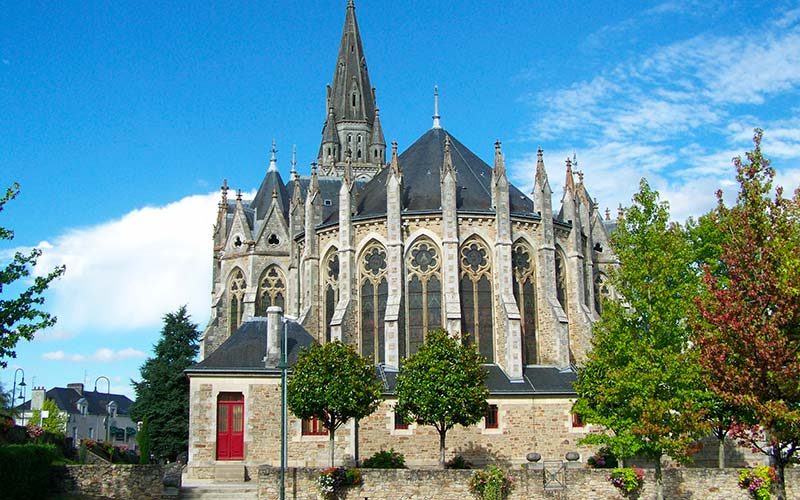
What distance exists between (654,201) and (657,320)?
3.65m

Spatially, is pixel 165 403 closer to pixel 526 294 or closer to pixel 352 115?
pixel 526 294

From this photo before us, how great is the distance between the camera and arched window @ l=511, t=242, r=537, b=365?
127ft

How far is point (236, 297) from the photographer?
155 ft

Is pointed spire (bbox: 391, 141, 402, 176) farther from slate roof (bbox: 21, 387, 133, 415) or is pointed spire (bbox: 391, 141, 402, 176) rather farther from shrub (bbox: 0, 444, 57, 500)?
slate roof (bbox: 21, 387, 133, 415)

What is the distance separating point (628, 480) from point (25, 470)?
57.1 feet

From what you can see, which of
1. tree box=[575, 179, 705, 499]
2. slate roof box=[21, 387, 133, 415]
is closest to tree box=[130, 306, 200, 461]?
tree box=[575, 179, 705, 499]

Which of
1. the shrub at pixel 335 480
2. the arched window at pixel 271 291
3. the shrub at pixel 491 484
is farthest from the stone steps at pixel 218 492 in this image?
the arched window at pixel 271 291

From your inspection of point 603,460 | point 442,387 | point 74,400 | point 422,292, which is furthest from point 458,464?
point 74,400

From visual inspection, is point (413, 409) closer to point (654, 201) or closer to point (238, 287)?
point (654, 201)

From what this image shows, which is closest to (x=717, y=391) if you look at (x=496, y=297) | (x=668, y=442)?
(x=668, y=442)

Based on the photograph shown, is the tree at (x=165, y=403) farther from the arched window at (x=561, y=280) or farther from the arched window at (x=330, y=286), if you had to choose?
the arched window at (x=561, y=280)

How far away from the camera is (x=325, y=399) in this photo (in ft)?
95.5

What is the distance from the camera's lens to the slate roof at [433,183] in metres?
39.9

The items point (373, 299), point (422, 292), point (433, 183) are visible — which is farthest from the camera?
point (433, 183)
